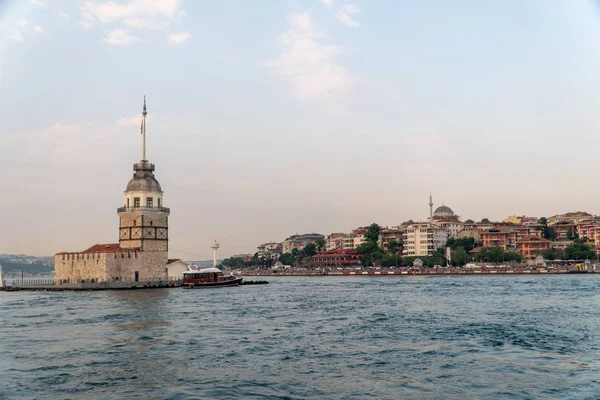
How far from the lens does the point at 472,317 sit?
32.4 m

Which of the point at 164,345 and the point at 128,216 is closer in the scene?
the point at 164,345

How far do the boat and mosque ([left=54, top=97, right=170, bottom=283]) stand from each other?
3026 millimetres

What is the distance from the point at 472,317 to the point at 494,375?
1494cm

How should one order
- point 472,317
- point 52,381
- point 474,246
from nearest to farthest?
point 52,381 < point 472,317 < point 474,246

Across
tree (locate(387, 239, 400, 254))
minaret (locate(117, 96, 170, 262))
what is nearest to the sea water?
minaret (locate(117, 96, 170, 262))

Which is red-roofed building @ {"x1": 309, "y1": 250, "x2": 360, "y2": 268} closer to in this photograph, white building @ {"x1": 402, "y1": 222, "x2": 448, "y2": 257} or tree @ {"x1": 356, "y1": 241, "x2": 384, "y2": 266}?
tree @ {"x1": 356, "y1": 241, "x2": 384, "y2": 266}

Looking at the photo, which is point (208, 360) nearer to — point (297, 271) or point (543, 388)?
point (543, 388)

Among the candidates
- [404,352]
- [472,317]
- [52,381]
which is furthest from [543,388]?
[472,317]

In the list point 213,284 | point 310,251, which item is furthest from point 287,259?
point 213,284

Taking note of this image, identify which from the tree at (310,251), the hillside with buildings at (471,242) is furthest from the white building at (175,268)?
the tree at (310,251)

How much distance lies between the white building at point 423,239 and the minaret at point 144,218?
97505mm

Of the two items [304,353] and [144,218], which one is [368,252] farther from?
[304,353]

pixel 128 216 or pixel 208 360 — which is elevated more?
pixel 128 216

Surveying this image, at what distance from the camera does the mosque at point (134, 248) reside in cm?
6088
